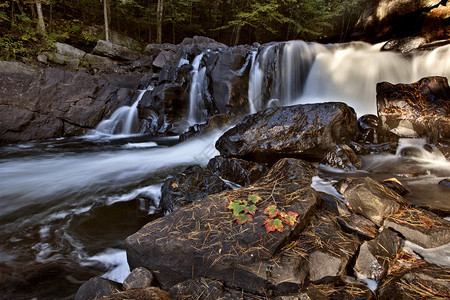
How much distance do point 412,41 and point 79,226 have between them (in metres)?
13.8

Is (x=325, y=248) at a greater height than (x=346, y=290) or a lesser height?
greater

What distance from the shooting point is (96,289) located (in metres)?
2.16

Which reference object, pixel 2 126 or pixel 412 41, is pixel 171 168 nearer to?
pixel 2 126

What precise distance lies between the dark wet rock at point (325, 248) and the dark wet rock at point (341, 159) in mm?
2374

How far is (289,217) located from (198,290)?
108cm

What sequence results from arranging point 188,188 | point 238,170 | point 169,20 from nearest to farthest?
point 188,188
point 238,170
point 169,20

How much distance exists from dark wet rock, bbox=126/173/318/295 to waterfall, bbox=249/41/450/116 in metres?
7.46

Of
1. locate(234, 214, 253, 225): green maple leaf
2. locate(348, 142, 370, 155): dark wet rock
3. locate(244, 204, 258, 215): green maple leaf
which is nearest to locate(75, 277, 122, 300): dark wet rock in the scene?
locate(234, 214, 253, 225): green maple leaf

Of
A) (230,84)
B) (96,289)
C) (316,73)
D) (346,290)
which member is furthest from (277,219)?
(316,73)

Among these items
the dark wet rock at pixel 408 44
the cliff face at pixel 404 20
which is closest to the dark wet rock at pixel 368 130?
the dark wet rock at pixel 408 44

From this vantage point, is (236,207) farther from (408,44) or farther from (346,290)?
(408,44)

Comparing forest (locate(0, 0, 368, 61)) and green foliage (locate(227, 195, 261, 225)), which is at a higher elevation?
forest (locate(0, 0, 368, 61))

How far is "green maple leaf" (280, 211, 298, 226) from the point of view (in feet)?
7.00

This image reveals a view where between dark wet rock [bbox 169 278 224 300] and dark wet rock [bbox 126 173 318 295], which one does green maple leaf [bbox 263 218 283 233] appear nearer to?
dark wet rock [bbox 126 173 318 295]
